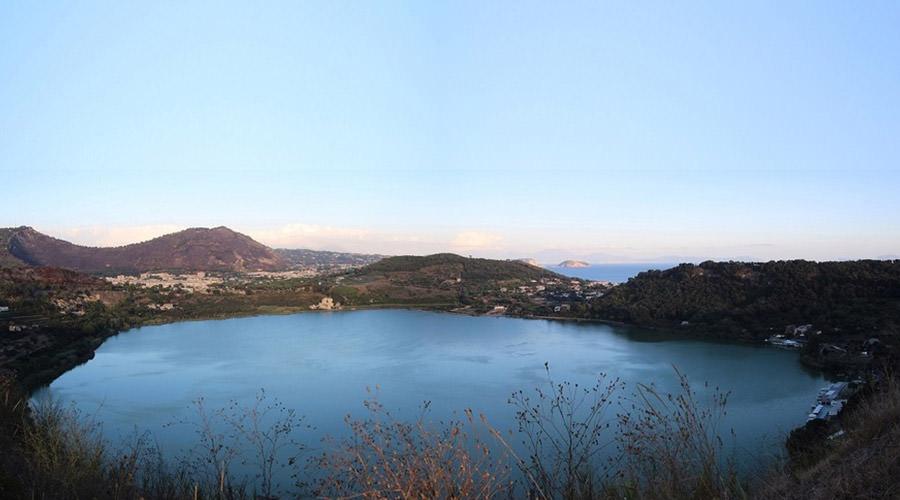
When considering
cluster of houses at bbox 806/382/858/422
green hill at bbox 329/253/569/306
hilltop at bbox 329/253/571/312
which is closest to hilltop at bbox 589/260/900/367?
cluster of houses at bbox 806/382/858/422

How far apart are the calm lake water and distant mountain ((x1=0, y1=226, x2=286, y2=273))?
145 ft

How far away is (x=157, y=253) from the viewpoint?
82.6m

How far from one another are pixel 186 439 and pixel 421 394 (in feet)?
22.0

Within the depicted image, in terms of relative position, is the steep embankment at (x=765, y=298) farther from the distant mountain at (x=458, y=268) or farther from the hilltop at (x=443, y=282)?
the distant mountain at (x=458, y=268)

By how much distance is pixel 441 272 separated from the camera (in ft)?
182

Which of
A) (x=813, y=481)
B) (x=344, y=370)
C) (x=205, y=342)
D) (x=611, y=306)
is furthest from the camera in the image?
(x=611, y=306)

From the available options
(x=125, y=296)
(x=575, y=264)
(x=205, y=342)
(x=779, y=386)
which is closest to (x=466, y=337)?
(x=205, y=342)

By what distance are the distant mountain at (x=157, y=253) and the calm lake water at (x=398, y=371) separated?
145 ft

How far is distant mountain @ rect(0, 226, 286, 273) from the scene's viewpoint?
66.6 m

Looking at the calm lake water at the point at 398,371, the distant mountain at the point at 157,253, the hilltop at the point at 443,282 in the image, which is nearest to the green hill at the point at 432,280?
the hilltop at the point at 443,282

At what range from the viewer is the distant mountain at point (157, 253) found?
66625 mm

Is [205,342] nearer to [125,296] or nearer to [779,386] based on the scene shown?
[125,296]

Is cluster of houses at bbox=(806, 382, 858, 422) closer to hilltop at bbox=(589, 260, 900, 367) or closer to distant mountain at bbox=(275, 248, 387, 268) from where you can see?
hilltop at bbox=(589, 260, 900, 367)

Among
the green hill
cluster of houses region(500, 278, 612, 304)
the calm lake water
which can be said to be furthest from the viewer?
the green hill
